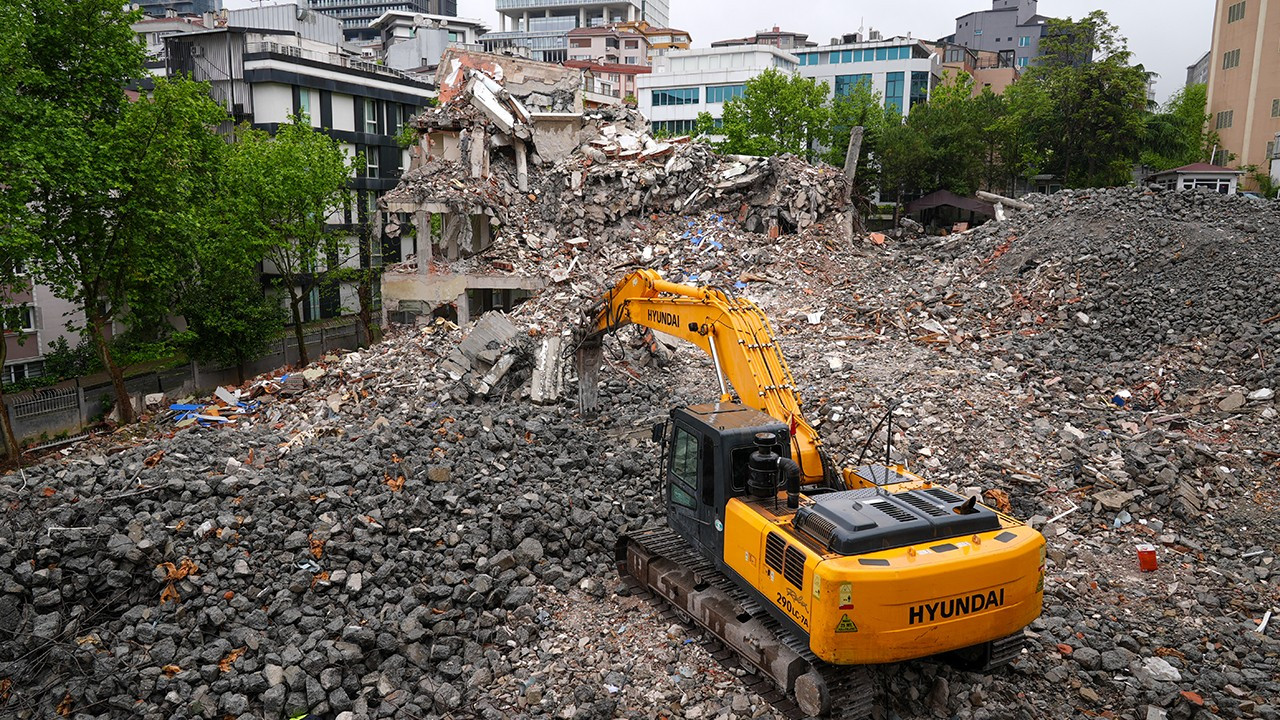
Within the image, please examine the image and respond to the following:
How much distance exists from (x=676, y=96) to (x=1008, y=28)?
44.7 m

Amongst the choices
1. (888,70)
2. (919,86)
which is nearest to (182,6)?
(888,70)

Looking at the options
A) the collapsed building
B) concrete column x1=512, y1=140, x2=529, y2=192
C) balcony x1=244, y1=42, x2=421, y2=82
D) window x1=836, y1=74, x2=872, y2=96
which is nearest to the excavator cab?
the collapsed building

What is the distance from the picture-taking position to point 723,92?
5128cm

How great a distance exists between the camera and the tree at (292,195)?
23.5 metres

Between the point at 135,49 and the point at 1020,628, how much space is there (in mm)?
19452

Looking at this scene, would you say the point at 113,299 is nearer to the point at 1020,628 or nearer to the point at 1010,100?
the point at 1020,628

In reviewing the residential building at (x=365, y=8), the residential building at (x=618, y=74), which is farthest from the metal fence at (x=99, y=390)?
the residential building at (x=365, y=8)

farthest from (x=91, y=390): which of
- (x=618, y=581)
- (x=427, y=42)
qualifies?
(x=427, y=42)

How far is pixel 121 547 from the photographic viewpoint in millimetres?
8242

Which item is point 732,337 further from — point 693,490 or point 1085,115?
point 1085,115

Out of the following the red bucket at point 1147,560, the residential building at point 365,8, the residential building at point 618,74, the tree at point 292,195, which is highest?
the residential building at point 365,8

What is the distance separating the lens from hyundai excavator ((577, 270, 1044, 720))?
20.1 ft

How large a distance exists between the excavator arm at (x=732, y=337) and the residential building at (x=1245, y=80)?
3804 centimetres

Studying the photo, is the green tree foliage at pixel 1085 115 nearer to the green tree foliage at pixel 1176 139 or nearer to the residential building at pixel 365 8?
the green tree foliage at pixel 1176 139
